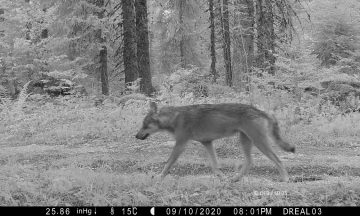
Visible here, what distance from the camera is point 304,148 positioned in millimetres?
11336

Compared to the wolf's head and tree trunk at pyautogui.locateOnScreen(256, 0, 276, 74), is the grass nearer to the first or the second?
the wolf's head

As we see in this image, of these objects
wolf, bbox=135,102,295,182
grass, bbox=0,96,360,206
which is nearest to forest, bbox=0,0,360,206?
grass, bbox=0,96,360,206

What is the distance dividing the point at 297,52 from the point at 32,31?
641 inches

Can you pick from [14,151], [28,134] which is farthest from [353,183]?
[28,134]

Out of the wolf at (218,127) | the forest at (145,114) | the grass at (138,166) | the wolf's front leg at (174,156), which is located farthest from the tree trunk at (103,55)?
the wolf's front leg at (174,156)

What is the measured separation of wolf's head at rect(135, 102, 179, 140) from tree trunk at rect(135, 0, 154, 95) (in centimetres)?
1144

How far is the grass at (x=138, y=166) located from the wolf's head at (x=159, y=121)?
2.41 ft

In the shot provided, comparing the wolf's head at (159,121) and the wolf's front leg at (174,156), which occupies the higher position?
the wolf's head at (159,121)

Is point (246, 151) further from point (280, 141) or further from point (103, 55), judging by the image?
point (103, 55)

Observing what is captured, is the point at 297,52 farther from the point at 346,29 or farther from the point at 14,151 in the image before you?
the point at 14,151

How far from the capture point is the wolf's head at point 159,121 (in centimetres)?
775

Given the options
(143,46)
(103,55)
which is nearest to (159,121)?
(143,46)

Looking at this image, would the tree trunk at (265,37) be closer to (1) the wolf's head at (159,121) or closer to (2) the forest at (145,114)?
(2) the forest at (145,114)

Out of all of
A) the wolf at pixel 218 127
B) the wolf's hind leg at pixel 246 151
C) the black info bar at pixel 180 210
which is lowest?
the black info bar at pixel 180 210
